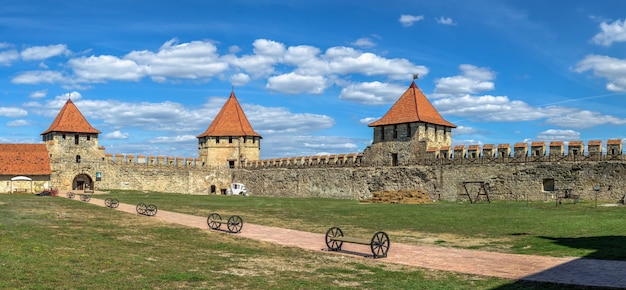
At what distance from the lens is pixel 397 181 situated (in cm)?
3828

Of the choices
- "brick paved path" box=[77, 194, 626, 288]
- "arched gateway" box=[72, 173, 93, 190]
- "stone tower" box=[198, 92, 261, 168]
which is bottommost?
"brick paved path" box=[77, 194, 626, 288]

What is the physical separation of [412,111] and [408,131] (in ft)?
5.11

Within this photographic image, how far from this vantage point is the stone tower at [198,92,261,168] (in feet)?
179

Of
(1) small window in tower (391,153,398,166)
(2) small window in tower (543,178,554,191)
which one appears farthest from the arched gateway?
(2) small window in tower (543,178,554,191)

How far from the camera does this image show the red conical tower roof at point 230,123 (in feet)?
180

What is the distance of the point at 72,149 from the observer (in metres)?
47.7

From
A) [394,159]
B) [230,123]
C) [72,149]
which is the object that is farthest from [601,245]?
[230,123]

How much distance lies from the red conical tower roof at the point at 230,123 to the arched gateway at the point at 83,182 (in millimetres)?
11668

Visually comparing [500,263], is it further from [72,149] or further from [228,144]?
[228,144]

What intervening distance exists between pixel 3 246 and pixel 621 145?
88.2ft

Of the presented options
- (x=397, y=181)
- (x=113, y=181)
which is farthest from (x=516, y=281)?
(x=113, y=181)

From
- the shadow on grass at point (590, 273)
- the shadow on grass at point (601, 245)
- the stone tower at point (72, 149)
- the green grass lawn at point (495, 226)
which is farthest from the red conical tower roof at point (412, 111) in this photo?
the shadow on grass at point (590, 273)

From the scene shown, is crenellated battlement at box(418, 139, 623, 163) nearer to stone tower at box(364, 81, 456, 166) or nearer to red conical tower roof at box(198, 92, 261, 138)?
stone tower at box(364, 81, 456, 166)

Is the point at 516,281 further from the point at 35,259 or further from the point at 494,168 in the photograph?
the point at 494,168
